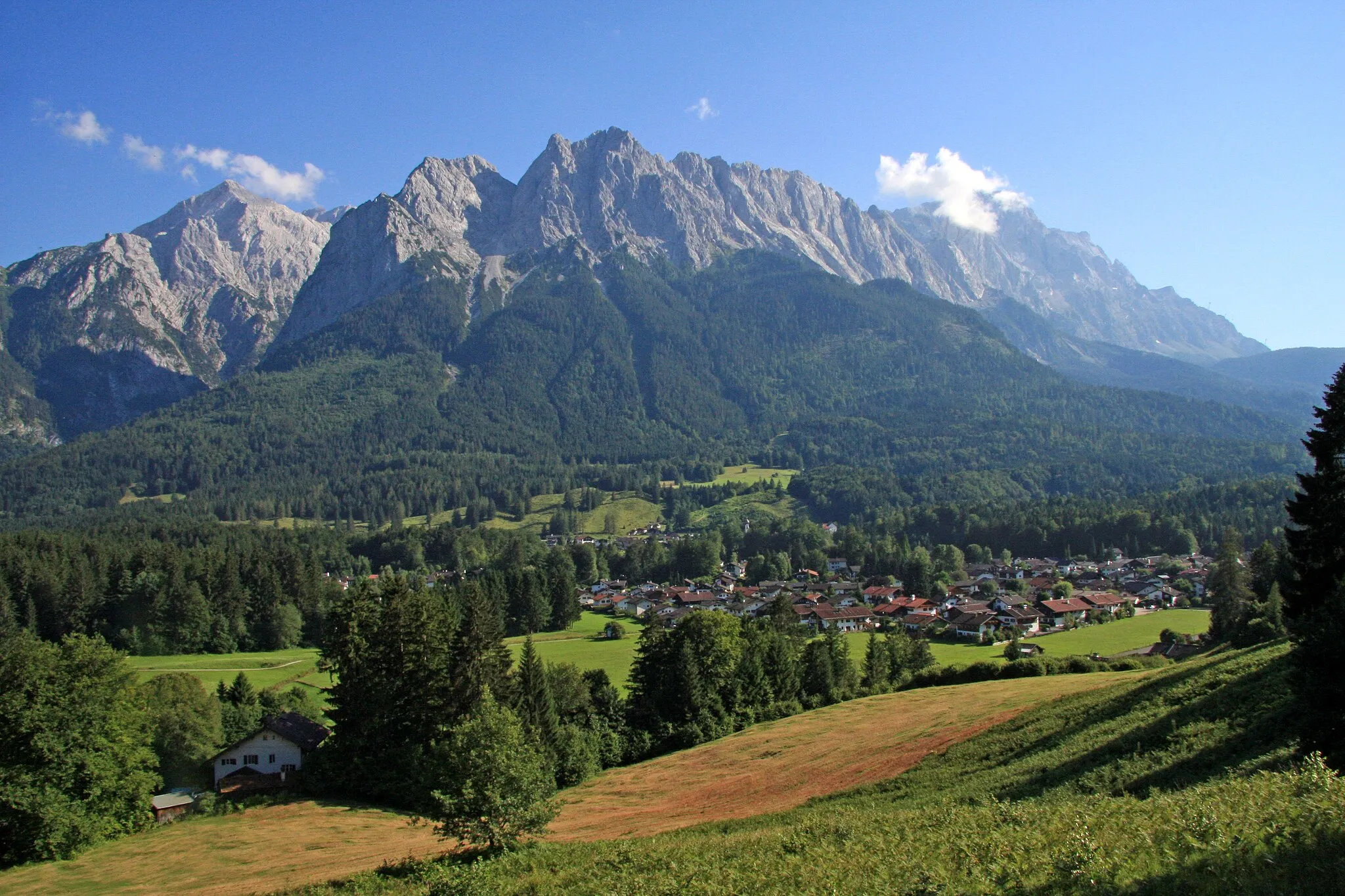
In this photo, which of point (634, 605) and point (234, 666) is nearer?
point (234, 666)

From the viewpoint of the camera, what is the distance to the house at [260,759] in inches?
1709

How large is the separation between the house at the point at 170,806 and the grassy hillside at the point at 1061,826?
23.1 metres

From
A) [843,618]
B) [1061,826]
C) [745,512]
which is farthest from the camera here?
[745,512]

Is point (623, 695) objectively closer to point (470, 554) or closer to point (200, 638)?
point (200, 638)

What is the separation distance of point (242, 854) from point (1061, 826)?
30.0m

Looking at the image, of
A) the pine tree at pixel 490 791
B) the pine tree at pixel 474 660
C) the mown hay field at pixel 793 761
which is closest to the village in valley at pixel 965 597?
the mown hay field at pixel 793 761

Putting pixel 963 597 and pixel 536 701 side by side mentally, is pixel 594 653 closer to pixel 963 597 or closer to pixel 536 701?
pixel 536 701

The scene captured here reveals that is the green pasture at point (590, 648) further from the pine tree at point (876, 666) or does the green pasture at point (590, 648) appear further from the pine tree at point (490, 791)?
the pine tree at point (490, 791)

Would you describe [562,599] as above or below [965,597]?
above

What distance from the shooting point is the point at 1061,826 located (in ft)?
46.5

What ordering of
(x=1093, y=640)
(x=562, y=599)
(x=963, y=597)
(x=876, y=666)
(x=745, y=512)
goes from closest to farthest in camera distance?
1. (x=876, y=666)
2. (x=1093, y=640)
3. (x=562, y=599)
4. (x=963, y=597)
5. (x=745, y=512)

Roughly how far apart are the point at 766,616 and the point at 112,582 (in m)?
68.9

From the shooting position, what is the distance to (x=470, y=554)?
13338 centimetres

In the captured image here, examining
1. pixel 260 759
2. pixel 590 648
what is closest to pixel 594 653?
pixel 590 648
